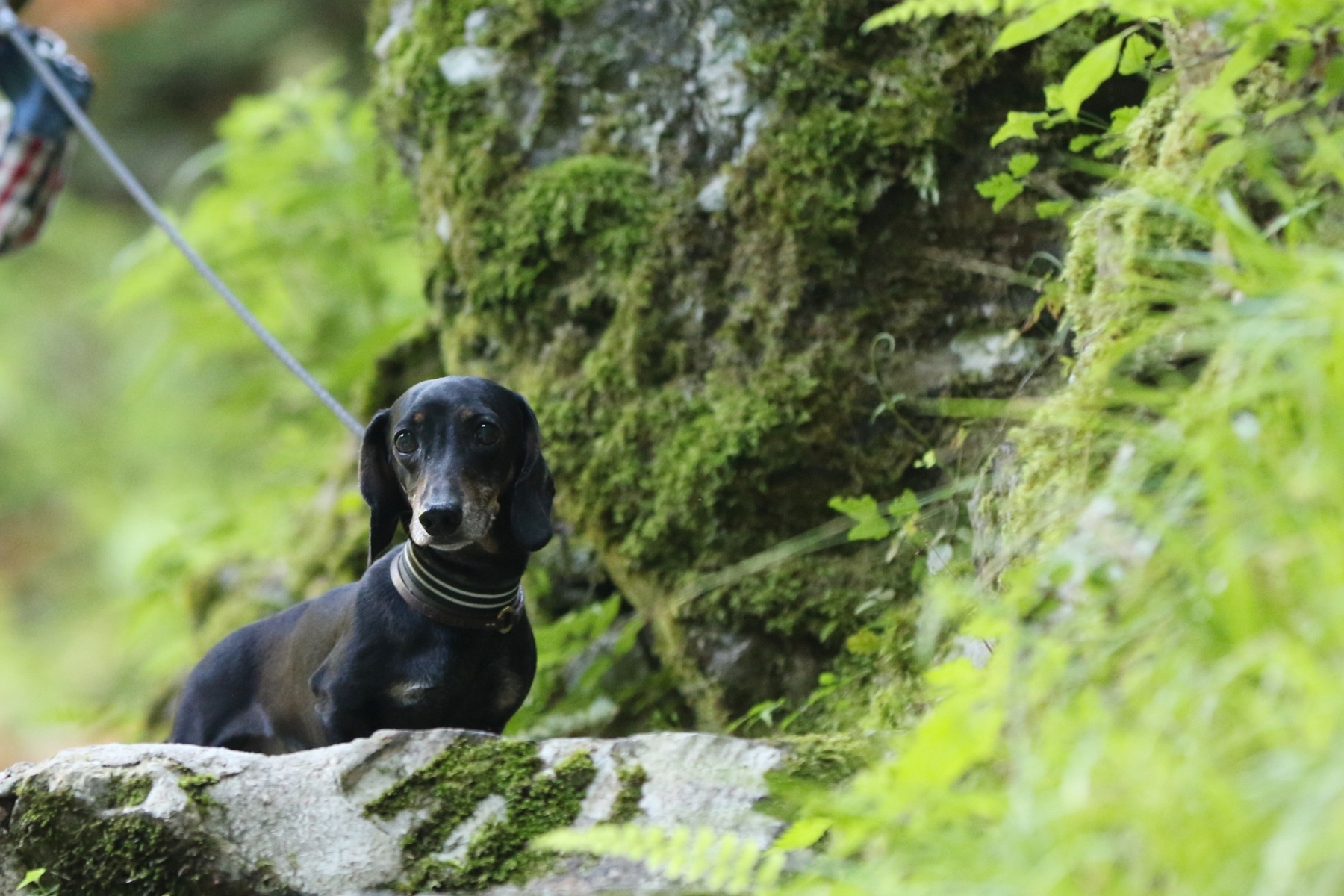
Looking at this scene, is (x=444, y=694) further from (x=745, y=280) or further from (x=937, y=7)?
(x=937, y=7)

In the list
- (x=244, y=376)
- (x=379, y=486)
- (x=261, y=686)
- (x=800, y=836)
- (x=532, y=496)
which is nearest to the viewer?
(x=800, y=836)

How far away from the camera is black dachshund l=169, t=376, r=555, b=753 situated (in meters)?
3.26

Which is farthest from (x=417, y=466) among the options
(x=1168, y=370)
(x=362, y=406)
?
(x=362, y=406)

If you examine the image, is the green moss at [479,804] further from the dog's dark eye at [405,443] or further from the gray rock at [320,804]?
the dog's dark eye at [405,443]

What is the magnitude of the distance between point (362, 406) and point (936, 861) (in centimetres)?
466

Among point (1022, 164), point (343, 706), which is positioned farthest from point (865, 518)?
point (343, 706)

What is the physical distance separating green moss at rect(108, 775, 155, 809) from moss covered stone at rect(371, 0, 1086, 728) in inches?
71.1

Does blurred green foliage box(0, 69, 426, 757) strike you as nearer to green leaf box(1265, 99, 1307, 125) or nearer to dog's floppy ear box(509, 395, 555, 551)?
dog's floppy ear box(509, 395, 555, 551)

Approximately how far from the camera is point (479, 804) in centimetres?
273

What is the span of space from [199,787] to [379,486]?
39.5 inches

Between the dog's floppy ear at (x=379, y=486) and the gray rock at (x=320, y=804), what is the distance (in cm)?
81

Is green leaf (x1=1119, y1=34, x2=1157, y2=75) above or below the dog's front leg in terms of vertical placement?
above

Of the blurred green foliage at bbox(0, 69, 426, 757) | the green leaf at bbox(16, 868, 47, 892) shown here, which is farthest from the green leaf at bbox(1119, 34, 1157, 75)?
the blurred green foliage at bbox(0, 69, 426, 757)

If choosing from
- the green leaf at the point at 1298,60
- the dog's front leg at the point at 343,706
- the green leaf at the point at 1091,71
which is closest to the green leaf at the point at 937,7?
the green leaf at the point at 1091,71
